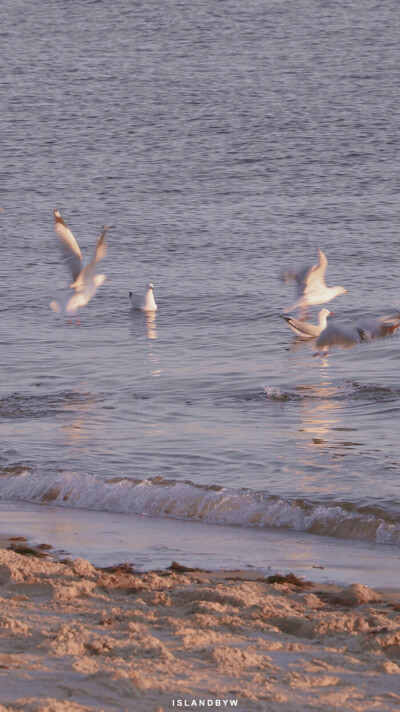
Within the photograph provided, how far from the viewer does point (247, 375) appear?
11445 mm

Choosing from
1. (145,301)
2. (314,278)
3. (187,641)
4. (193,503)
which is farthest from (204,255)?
(187,641)

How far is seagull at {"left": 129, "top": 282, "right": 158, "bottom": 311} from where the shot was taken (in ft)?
48.4

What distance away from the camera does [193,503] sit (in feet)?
24.0

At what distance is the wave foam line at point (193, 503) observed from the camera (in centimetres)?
689

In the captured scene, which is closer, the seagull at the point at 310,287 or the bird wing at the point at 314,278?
the bird wing at the point at 314,278

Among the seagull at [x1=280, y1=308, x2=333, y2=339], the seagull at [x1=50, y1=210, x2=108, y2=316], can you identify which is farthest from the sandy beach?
the seagull at [x1=280, y1=308, x2=333, y2=339]

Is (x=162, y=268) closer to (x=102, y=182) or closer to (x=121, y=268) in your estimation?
(x=121, y=268)

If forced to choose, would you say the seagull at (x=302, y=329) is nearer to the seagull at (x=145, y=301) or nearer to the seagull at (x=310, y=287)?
the seagull at (x=310, y=287)

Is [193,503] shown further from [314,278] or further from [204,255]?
[204,255]

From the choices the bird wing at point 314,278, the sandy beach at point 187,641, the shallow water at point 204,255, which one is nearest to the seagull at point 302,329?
the shallow water at point 204,255

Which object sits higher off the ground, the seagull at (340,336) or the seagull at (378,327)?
the seagull at (378,327)

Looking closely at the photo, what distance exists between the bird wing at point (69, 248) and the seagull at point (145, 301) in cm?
260

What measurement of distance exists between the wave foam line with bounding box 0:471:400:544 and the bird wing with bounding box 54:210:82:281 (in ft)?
13.2

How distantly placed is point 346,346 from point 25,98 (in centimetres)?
2135
